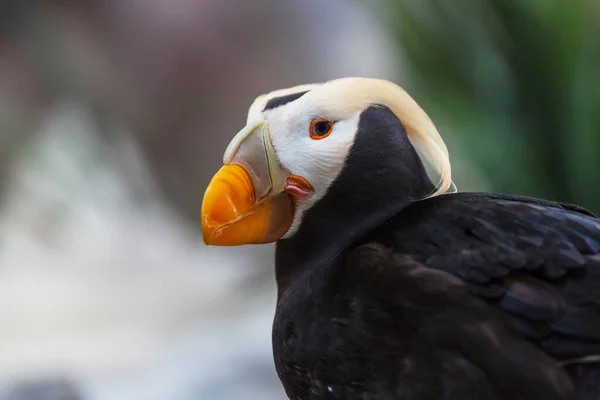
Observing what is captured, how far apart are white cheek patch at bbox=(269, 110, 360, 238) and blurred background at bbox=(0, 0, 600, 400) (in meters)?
0.75

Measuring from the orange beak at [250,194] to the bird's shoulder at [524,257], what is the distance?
122 mm

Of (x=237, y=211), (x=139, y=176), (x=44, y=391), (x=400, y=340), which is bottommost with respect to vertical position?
(x=44, y=391)

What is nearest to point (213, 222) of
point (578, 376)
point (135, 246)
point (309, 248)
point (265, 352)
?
point (309, 248)

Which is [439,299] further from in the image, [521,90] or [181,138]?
[181,138]

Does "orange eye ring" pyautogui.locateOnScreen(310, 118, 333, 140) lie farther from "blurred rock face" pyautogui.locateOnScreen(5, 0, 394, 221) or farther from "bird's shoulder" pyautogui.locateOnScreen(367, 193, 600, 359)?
"blurred rock face" pyautogui.locateOnScreen(5, 0, 394, 221)

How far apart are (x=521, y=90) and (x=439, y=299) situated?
36.9 inches

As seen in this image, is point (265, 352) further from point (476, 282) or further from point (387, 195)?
point (476, 282)

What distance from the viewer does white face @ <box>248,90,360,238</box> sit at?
713 millimetres

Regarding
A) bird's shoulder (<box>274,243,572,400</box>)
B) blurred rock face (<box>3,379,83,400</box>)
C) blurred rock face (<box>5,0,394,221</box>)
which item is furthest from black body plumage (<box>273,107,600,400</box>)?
blurred rock face (<box>5,0,394,221</box>)

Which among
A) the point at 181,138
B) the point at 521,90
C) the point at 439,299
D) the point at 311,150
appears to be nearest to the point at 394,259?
the point at 439,299

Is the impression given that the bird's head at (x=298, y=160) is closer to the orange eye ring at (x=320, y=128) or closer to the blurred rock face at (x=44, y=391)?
the orange eye ring at (x=320, y=128)

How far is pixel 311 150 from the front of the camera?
0.71 m

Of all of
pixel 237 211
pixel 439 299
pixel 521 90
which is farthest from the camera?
pixel 521 90

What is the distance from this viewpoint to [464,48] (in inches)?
56.1
